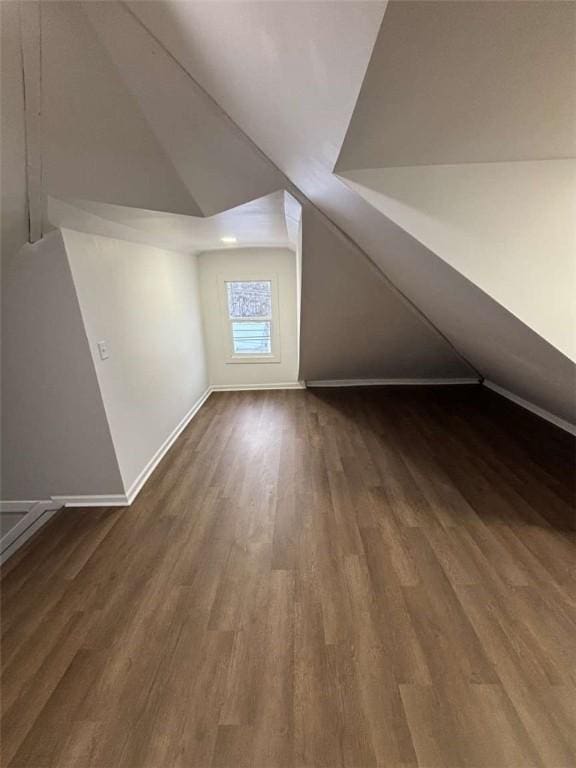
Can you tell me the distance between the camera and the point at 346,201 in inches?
59.7

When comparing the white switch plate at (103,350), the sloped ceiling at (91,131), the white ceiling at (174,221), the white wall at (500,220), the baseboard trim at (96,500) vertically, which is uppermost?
the sloped ceiling at (91,131)

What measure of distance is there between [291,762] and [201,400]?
388 centimetres

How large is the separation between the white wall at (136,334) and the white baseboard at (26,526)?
579mm

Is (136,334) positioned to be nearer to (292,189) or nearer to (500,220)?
(292,189)

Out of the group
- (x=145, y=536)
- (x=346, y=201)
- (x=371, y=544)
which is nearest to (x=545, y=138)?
(x=346, y=201)

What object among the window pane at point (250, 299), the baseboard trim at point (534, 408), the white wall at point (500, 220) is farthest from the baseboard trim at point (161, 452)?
the baseboard trim at point (534, 408)

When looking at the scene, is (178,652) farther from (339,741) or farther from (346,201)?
(346,201)

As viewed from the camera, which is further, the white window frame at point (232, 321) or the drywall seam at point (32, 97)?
the white window frame at point (232, 321)

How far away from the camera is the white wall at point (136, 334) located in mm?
2240

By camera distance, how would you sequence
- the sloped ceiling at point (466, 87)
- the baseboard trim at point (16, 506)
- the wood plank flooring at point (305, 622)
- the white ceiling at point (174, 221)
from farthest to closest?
1. the baseboard trim at point (16, 506)
2. the white ceiling at point (174, 221)
3. the wood plank flooring at point (305, 622)
4. the sloped ceiling at point (466, 87)

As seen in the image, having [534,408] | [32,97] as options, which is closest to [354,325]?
[534,408]

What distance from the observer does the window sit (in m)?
4.82

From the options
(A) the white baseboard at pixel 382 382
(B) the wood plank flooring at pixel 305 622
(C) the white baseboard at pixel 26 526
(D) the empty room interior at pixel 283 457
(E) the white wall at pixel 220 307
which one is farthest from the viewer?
(A) the white baseboard at pixel 382 382

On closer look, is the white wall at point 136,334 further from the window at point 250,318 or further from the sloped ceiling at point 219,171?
the window at point 250,318
